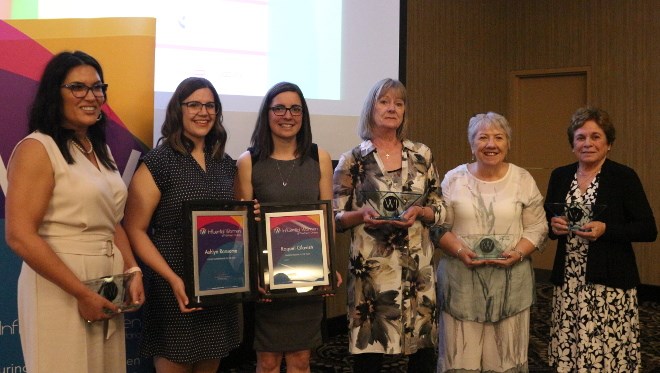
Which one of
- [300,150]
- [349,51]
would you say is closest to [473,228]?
[300,150]

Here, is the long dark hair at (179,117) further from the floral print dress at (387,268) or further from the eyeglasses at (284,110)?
the floral print dress at (387,268)

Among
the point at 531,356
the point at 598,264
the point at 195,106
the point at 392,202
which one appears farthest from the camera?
the point at 531,356

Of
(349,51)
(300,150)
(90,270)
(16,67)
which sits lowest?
(90,270)

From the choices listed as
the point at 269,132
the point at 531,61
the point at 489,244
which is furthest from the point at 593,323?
the point at 531,61

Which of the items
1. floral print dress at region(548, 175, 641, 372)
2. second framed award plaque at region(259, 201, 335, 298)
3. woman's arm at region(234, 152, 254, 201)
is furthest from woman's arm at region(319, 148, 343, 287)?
floral print dress at region(548, 175, 641, 372)

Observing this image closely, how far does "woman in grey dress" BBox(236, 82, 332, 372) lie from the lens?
2502 millimetres

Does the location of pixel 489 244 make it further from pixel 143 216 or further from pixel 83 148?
pixel 83 148

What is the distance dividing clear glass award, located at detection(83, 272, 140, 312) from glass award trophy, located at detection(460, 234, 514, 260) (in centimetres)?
146

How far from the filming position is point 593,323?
2891mm

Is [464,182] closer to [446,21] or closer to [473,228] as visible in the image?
[473,228]

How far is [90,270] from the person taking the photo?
2029 mm

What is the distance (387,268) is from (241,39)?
4.72ft

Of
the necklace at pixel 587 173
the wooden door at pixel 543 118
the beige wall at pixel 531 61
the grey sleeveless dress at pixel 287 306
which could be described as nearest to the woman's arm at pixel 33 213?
the grey sleeveless dress at pixel 287 306

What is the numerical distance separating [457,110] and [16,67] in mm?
5285
